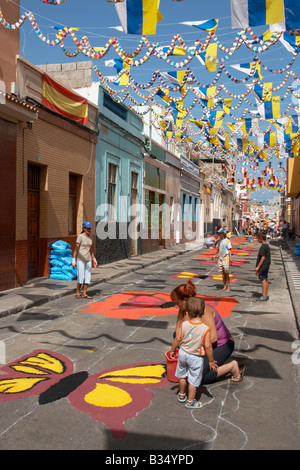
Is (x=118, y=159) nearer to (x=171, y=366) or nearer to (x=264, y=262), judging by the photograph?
(x=264, y=262)

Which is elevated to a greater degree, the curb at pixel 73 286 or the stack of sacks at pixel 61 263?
the stack of sacks at pixel 61 263

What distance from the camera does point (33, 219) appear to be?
41.3ft

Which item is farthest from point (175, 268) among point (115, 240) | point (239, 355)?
point (239, 355)

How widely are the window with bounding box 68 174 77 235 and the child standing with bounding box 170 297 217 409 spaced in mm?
11217

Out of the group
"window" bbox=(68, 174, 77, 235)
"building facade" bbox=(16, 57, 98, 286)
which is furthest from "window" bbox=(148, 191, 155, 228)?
"window" bbox=(68, 174, 77, 235)

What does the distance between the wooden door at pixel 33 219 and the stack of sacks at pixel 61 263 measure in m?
0.48

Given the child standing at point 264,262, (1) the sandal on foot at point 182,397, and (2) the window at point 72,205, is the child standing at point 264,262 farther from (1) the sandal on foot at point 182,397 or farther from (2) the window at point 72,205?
(2) the window at point 72,205

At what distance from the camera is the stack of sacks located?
12734 mm

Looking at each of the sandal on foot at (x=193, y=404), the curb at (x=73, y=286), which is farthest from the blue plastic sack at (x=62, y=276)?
the sandal on foot at (x=193, y=404)

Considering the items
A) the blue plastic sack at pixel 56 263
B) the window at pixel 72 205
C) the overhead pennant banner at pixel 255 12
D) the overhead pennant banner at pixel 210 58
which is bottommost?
the blue plastic sack at pixel 56 263

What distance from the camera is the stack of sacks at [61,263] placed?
12734 millimetres

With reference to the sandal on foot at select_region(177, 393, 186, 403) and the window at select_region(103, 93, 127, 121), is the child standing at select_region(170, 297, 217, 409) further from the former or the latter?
the window at select_region(103, 93, 127, 121)

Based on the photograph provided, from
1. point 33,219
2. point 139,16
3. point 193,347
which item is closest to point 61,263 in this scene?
point 33,219

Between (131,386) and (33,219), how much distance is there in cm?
870
